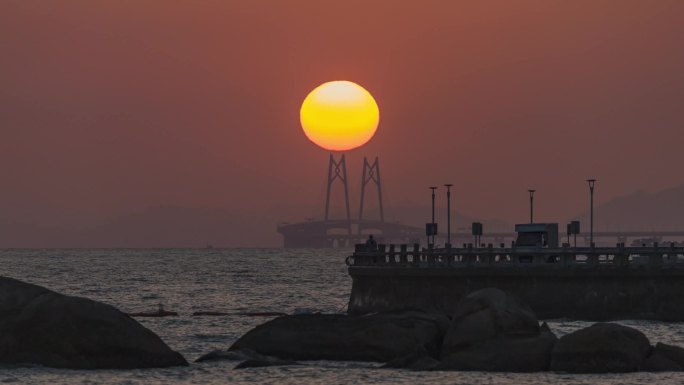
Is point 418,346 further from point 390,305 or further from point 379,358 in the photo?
point 390,305

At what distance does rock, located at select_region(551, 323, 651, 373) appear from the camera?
137 feet

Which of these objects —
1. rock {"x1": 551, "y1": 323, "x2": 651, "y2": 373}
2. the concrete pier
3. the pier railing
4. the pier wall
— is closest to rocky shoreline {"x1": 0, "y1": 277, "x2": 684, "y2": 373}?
rock {"x1": 551, "y1": 323, "x2": 651, "y2": 373}

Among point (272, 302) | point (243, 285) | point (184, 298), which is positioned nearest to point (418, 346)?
point (272, 302)

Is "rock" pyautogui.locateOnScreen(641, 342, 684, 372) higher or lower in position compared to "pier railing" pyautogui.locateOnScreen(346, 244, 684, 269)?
lower

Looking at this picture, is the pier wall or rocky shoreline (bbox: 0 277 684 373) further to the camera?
the pier wall

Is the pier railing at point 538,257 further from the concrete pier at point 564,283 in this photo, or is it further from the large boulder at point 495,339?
the large boulder at point 495,339

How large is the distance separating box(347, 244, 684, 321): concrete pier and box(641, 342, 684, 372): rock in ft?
61.5

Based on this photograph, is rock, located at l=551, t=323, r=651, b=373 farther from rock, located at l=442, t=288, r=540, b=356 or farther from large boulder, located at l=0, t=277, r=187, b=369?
large boulder, located at l=0, t=277, r=187, b=369

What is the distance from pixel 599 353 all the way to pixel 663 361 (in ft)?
6.55

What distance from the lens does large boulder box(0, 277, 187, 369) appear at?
42.6 metres

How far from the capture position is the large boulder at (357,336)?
Result: 44625mm

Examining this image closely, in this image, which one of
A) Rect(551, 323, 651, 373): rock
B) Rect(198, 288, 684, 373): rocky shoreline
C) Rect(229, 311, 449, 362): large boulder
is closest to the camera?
Rect(551, 323, 651, 373): rock

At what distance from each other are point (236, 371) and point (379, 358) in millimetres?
4345

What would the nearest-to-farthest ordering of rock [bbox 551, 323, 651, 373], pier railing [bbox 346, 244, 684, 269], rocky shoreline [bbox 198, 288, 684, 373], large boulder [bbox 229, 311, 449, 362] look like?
rock [bbox 551, 323, 651, 373], rocky shoreline [bbox 198, 288, 684, 373], large boulder [bbox 229, 311, 449, 362], pier railing [bbox 346, 244, 684, 269]
